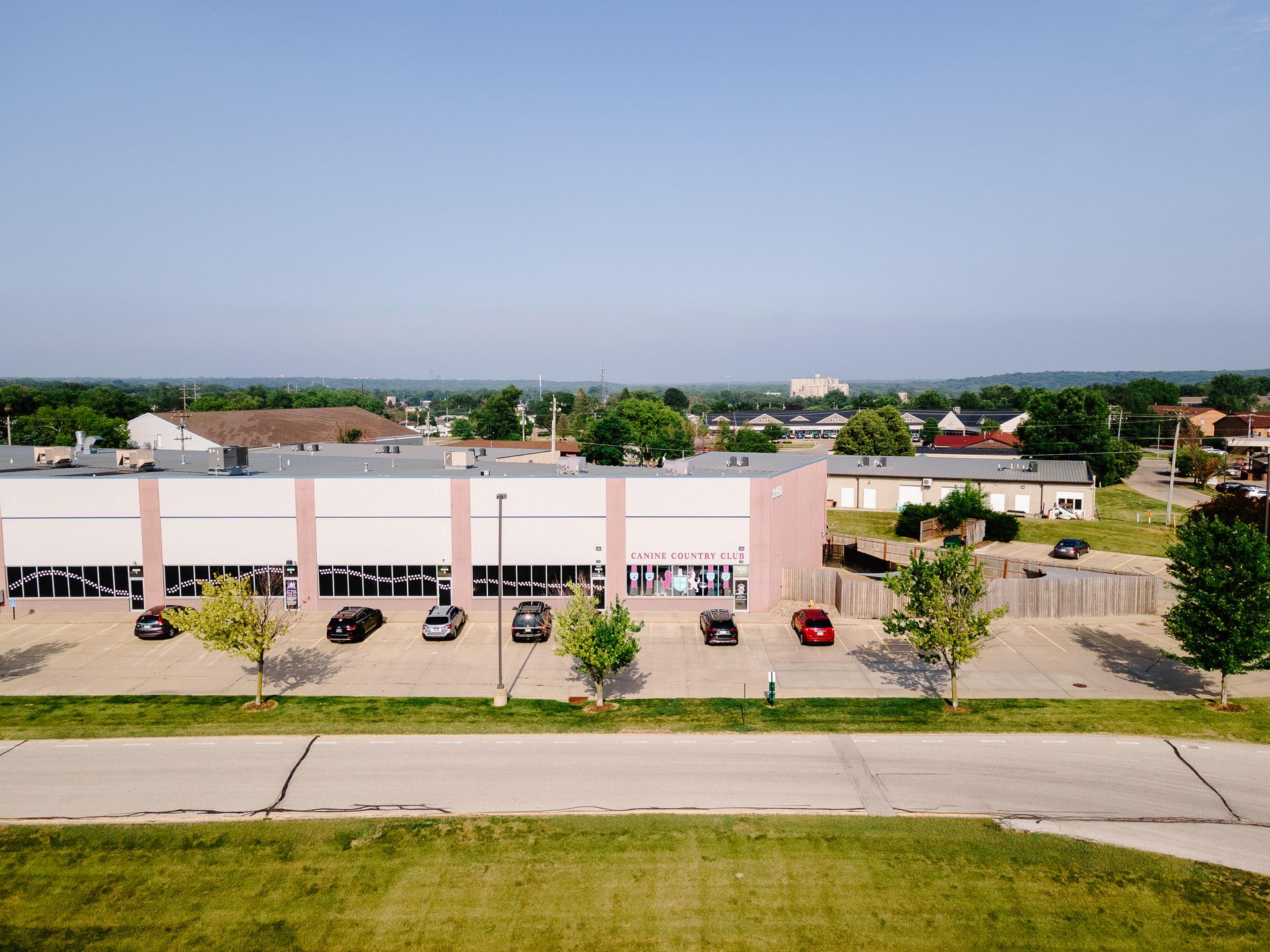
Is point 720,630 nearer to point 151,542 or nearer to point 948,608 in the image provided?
point 948,608

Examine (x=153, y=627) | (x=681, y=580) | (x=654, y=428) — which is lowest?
(x=153, y=627)

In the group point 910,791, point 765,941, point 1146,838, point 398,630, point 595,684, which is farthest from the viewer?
point 398,630

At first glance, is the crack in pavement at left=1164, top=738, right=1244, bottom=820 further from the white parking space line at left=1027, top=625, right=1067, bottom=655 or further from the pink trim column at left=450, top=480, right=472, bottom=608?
the pink trim column at left=450, top=480, right=472, bottom=608

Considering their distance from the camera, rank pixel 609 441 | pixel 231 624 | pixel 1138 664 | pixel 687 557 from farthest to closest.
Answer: pixel 609 441, pixel 687 557, pixel 1138 664, pixel 231 624

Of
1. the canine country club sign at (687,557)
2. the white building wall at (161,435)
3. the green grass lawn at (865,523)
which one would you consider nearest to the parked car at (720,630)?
the canine country club sign at (687,557)

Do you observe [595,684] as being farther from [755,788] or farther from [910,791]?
[910,791]

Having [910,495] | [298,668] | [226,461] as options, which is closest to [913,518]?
[910,495]

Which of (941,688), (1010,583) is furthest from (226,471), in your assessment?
(1010,583)
